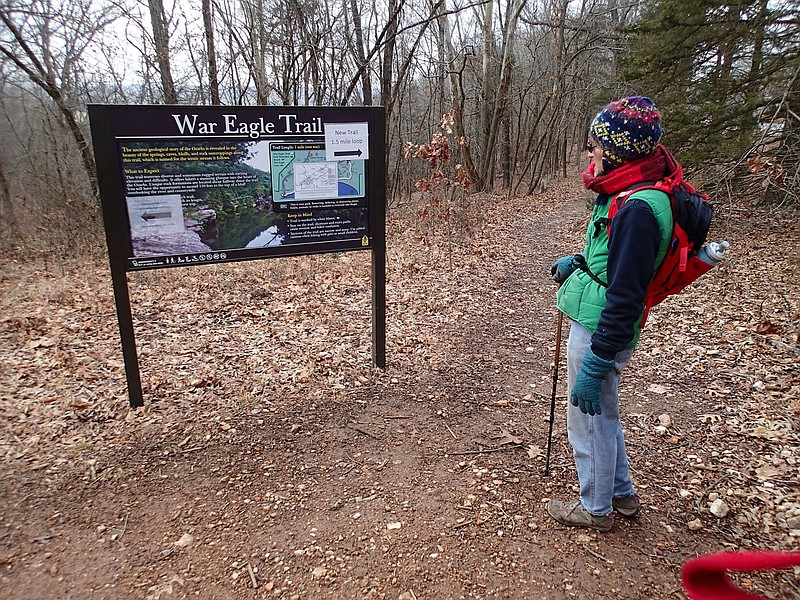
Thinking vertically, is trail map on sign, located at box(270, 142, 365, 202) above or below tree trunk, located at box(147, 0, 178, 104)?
below

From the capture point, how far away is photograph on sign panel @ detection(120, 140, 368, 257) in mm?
4094

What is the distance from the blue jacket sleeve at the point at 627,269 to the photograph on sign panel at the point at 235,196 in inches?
113

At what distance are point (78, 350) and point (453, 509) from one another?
181 inches

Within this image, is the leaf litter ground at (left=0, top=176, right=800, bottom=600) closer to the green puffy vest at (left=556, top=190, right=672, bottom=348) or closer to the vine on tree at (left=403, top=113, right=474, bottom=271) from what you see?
the green puffy vest at (left=556, top=190, right=672, bottom=348)

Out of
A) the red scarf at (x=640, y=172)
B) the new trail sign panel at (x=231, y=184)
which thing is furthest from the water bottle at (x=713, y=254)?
the new trail sign panel at (x=231, y=184)

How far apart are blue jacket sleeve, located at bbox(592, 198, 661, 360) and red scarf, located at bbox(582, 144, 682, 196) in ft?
0.57

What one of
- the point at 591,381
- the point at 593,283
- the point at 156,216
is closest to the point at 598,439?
the point at 591,381

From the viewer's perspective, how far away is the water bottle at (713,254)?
2474 millimetres

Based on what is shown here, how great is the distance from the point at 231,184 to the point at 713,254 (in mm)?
3527

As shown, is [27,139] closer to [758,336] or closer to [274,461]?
[274,461]

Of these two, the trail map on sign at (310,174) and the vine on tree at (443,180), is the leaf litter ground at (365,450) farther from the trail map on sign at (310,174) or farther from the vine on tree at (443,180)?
the vine on tree at (443,180)

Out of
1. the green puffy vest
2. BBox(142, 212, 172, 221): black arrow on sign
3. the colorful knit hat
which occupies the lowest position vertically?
the green puffy vest

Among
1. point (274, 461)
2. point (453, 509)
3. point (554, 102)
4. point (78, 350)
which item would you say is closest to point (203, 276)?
point (78, 350)

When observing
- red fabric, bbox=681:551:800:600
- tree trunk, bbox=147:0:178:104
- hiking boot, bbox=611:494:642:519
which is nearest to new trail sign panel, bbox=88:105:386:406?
hiking boot, bbox=611:494:642:519
